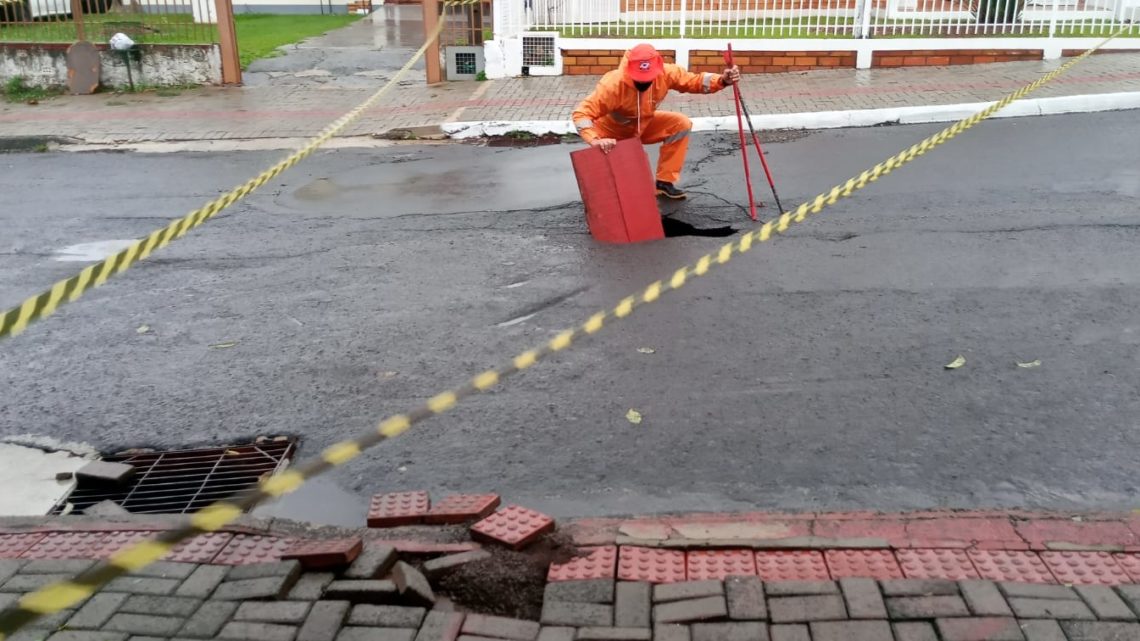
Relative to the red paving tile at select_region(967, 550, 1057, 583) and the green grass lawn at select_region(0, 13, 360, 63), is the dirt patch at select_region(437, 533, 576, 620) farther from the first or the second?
the green grass lawn at select_region(0, 13, 360, 63)

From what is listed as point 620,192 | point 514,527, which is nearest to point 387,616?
point 514,527

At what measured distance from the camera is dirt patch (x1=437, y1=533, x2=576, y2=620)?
3.39 meters

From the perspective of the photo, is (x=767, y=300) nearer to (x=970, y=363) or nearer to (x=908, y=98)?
(x=970, y=363)

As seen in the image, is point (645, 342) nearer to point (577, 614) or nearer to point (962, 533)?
point (962, 533)

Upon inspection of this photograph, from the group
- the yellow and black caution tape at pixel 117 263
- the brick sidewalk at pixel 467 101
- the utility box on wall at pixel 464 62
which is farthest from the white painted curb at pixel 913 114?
the utility box on wall at pixel 464 62

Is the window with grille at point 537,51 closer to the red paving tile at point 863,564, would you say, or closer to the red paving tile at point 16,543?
the red paving tile at point 16,543

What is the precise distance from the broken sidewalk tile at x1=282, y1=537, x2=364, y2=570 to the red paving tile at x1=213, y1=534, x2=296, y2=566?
83 mm

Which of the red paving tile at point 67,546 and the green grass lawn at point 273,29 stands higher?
the green grass lawn at point 273,29

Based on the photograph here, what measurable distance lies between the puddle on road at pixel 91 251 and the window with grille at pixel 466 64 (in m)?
8.01

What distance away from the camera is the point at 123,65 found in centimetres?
1520

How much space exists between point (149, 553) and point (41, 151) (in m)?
10.0

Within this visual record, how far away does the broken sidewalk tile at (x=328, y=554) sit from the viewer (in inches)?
137

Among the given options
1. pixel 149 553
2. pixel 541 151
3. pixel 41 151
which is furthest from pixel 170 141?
pixel 149 553

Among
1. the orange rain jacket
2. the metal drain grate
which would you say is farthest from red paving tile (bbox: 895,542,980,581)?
the orange rain jacket
